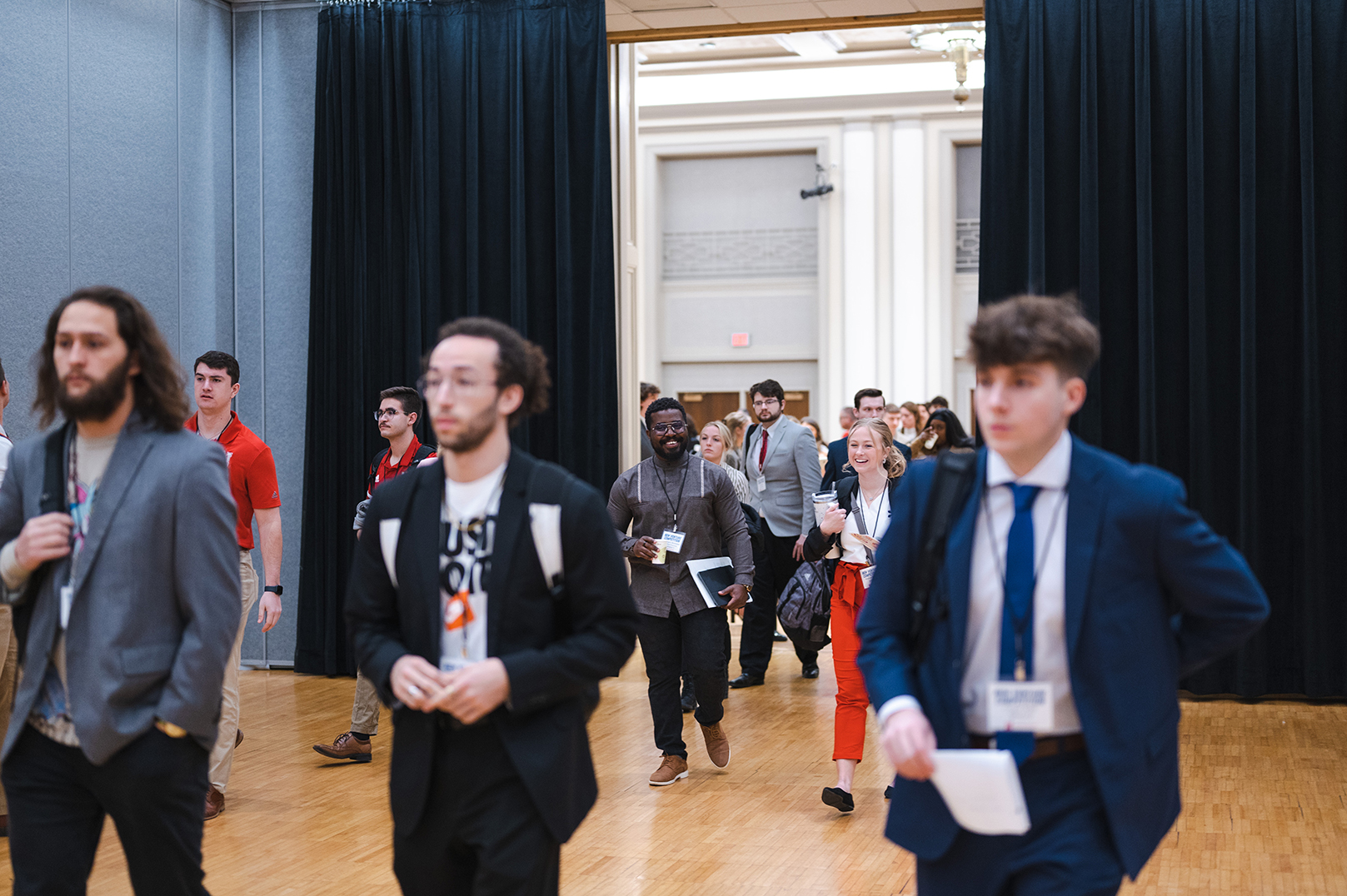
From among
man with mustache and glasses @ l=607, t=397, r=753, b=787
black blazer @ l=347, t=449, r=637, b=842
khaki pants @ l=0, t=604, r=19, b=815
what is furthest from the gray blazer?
man with mustache and glasses @ l=607, t=397, r=753, b=787

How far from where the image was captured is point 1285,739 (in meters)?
6.27

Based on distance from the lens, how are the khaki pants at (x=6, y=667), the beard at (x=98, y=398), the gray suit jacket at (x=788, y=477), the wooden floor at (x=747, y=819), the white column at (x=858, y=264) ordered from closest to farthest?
the beard at (x=98, y=398), the wooden floor at (x=747, y=819), the khaki pants at (x=6, y=667), the gray suit jacket at (x=788, y=477), the white column at (x=858, y=264)

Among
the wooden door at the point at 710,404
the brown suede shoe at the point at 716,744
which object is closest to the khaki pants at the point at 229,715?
the brown suede shoe at the point at 716,744

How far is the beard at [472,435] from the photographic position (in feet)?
7.59

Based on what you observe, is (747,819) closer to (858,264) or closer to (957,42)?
(957,42)

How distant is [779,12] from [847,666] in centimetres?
466

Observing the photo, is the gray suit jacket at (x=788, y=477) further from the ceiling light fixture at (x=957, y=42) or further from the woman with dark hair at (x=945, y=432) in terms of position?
the ceiling light fixture at (x=957, y=42)

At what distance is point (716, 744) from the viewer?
219 inches

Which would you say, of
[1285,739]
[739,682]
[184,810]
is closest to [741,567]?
→ [739,682]

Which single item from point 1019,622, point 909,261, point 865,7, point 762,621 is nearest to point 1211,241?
point 865,7

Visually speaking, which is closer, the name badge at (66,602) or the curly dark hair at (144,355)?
the name badge at (66,602)

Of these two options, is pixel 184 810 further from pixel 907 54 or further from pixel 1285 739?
pixel 907 54

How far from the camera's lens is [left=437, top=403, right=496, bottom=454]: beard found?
2.31 metres

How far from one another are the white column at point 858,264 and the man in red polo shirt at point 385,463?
986 centimetres
